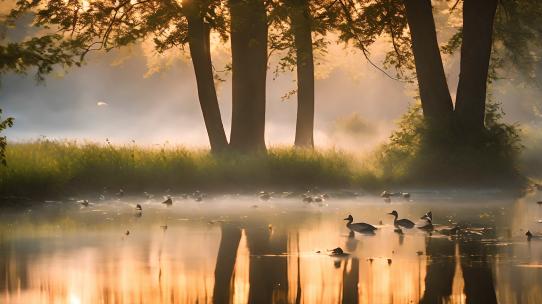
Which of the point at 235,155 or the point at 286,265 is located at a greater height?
the point at 235,155

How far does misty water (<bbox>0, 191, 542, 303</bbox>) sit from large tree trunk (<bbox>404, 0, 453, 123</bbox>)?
302 inches

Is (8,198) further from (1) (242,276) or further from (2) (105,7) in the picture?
(1) (242,276)

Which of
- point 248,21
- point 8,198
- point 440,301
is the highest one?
point 248,21

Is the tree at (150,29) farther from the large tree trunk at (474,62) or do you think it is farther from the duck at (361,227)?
the duck at (361,227)

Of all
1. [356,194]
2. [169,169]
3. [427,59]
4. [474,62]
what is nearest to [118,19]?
[169,169]

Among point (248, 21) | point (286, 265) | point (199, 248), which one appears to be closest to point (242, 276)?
point (286, 265)

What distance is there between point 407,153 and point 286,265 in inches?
700

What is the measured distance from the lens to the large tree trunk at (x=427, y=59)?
32.6m

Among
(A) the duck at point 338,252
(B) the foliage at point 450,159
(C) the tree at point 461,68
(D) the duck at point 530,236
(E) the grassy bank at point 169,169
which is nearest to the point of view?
(A) the duck at point 338,252

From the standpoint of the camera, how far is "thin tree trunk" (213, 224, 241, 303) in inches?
480

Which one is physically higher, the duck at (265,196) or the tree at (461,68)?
the tree at (461,68)

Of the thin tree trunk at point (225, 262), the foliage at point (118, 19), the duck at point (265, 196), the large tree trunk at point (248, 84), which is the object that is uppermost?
the foliage at point (118, 19)

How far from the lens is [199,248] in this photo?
16828 mm

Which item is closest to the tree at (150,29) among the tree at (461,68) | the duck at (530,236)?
the tree at (461,68)
